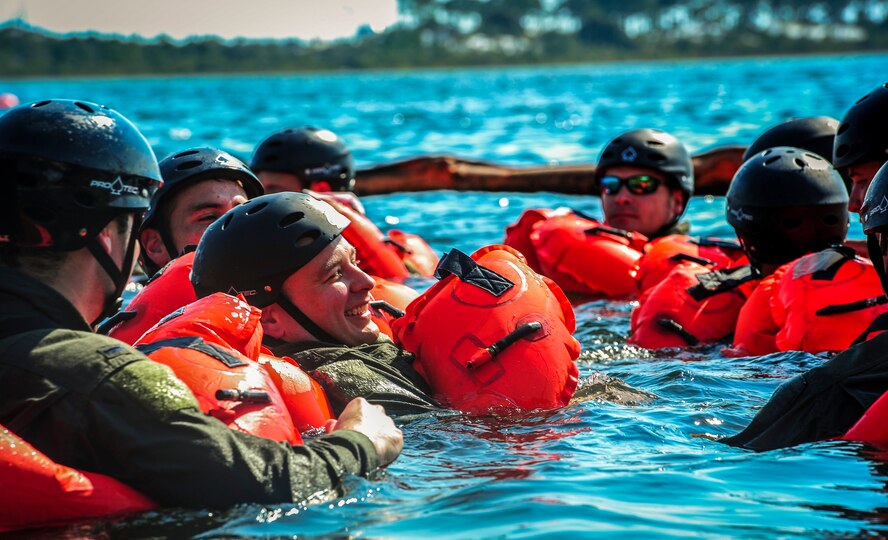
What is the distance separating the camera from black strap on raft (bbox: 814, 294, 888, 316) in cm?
785

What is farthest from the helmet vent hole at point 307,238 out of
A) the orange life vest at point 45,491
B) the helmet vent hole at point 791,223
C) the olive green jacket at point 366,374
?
the helmet vent hole at point 791,223

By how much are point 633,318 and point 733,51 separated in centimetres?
15944

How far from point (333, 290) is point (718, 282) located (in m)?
4.07

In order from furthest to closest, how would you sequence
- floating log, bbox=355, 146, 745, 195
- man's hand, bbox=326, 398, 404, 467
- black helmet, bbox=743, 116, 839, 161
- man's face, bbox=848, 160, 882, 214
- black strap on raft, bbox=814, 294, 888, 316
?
floating log, bbox=355, 146, 745, 195, black helmet, bbox=743, 116, 839, 161, man's face, bbox=848, 160, 882, 214, black strap on raft, bbox=814, 294, 888, 316, man's hand, bbox=326, 398, 404, 467

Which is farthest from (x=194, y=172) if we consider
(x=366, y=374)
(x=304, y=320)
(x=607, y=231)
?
(x=607, y=231)

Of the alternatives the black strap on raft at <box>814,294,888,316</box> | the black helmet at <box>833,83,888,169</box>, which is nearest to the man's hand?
the black strap on raft at <box>814,294,888,316</box>

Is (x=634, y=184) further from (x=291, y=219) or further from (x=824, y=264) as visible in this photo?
(x=291, y=219)

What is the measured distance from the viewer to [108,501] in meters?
4.62

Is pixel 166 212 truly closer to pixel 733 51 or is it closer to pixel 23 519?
pixel 23 519

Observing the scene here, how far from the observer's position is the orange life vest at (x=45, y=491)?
450cm

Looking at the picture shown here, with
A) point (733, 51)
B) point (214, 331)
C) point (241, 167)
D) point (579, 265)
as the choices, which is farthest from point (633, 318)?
point (733, 51)

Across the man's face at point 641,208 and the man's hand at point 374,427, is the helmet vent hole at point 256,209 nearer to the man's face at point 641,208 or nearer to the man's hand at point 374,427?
the man's hand at point 374,427

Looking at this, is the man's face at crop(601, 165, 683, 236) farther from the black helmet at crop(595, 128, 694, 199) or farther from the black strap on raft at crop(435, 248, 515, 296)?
the black strap on raft at crop(435, 248, 515, 296)

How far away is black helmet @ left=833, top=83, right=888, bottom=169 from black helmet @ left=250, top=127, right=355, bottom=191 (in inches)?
210
